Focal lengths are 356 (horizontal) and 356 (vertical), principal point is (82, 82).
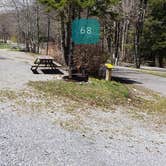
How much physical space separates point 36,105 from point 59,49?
11100 millimetres

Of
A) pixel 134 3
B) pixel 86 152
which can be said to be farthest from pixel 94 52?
pixel 134 3

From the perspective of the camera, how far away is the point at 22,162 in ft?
15.9

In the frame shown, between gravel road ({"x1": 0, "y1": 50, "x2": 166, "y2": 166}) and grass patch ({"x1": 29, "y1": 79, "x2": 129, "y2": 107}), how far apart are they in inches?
35.1

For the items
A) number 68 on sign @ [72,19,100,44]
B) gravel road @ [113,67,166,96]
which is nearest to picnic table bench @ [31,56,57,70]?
number 68 on sign @ [72,19,100,44]

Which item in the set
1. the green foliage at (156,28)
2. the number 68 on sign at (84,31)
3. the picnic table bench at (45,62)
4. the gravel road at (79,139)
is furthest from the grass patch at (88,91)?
the green foliage at (156,28)

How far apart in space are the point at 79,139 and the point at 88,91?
4.25 meters

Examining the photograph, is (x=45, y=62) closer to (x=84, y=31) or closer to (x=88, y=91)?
(x=84, y=31)

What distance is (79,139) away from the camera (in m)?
6.18

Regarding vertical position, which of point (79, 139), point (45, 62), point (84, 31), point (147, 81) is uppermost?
point (84, 31)

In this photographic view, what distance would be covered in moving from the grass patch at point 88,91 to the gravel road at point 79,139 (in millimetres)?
892

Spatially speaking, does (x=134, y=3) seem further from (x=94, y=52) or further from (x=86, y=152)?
(x=86, y=152)

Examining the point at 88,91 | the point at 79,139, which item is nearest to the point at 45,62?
the point at 88,91

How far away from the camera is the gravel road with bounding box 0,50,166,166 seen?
17.0 ft

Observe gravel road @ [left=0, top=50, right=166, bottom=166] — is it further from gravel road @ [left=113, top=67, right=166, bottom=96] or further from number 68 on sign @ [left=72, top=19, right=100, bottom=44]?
gravel road @ [left=113, top=67, right=166, bottom=96]
